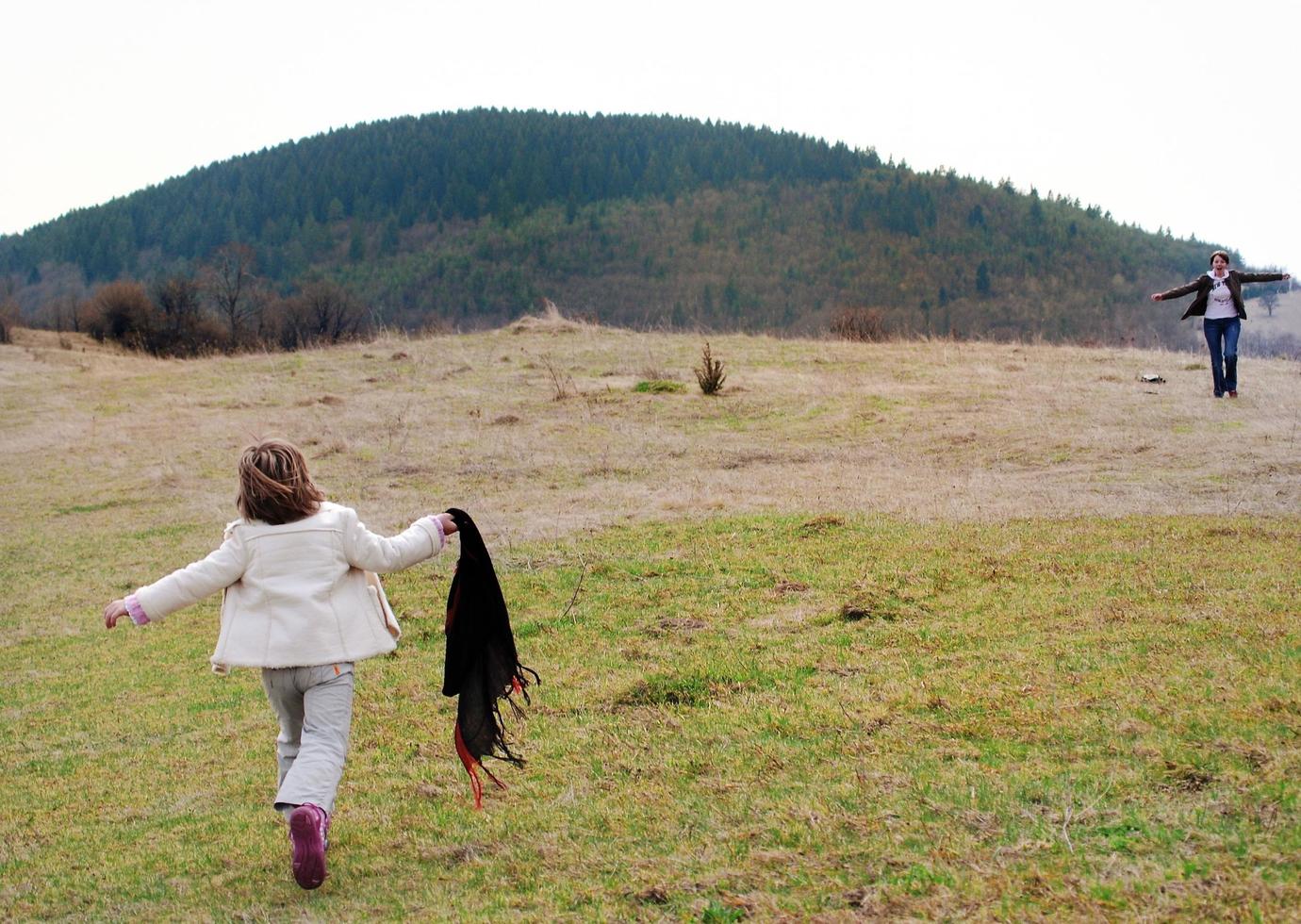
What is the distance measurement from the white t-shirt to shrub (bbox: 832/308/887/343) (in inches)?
533

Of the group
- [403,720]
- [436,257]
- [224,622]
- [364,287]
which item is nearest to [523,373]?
[403,720]

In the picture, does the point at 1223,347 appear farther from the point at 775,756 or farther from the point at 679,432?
the point at 775,756

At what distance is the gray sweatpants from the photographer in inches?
169

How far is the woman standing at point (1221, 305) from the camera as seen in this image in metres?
16.2

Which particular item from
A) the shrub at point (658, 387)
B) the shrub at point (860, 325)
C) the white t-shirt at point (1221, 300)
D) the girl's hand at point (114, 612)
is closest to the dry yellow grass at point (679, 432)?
the shrub at point (658, 387)

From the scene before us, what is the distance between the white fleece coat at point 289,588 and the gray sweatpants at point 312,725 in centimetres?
10

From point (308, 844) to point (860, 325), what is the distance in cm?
2873

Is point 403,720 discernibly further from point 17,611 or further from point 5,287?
point 5,287

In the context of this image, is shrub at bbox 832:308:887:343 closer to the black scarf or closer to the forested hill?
the black scarf

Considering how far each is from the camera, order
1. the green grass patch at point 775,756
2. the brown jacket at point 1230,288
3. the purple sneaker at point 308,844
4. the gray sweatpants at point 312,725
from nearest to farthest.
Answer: the green grass patch at point 775,756
the purple sneaker at point 308,844
the gray sweatpants at point 312,725
the brown jacket at point 1230,288

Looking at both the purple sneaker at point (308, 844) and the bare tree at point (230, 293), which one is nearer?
the purple sneaker at point (308, 844)

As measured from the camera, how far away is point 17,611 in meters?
11.0

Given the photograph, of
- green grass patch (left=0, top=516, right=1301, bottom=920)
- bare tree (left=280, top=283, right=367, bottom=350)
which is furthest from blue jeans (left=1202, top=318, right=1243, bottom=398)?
bare tree (left=280, top=283, right=367, bottom=350)

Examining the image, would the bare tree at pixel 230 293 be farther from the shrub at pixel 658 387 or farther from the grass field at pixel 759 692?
the grass field at pixel 759 692
